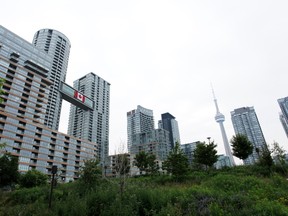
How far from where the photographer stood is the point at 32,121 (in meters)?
73.9

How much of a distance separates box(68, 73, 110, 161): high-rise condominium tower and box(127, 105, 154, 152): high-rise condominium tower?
3813cm

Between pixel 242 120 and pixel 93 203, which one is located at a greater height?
pixel 242 120

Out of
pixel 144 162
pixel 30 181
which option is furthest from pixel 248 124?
pixel 30 181

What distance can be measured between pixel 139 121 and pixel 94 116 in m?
55.3

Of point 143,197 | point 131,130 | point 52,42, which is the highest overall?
point 52,42

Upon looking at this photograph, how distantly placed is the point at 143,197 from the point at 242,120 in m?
207

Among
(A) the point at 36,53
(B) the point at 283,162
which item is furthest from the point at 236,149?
(A) the point at 36,53

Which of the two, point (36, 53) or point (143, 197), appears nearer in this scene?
point (143, 197)

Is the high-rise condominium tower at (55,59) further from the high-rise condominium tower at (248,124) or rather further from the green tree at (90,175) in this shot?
the high-rise condominium tower at (248,124)

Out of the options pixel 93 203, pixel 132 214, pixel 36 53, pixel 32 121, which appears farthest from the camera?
pixel 36 53

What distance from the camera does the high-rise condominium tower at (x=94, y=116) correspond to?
13912cm

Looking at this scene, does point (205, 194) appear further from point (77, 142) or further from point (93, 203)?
point (77, 142)

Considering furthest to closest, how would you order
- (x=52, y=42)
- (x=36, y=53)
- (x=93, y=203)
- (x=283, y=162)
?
(x=52, y=42)
(x=36, y=53)
(x=283, y=162)
(x=93, y=203)

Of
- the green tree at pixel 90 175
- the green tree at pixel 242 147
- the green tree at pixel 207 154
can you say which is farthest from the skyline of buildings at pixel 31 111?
the green tree at pixel 242 147
